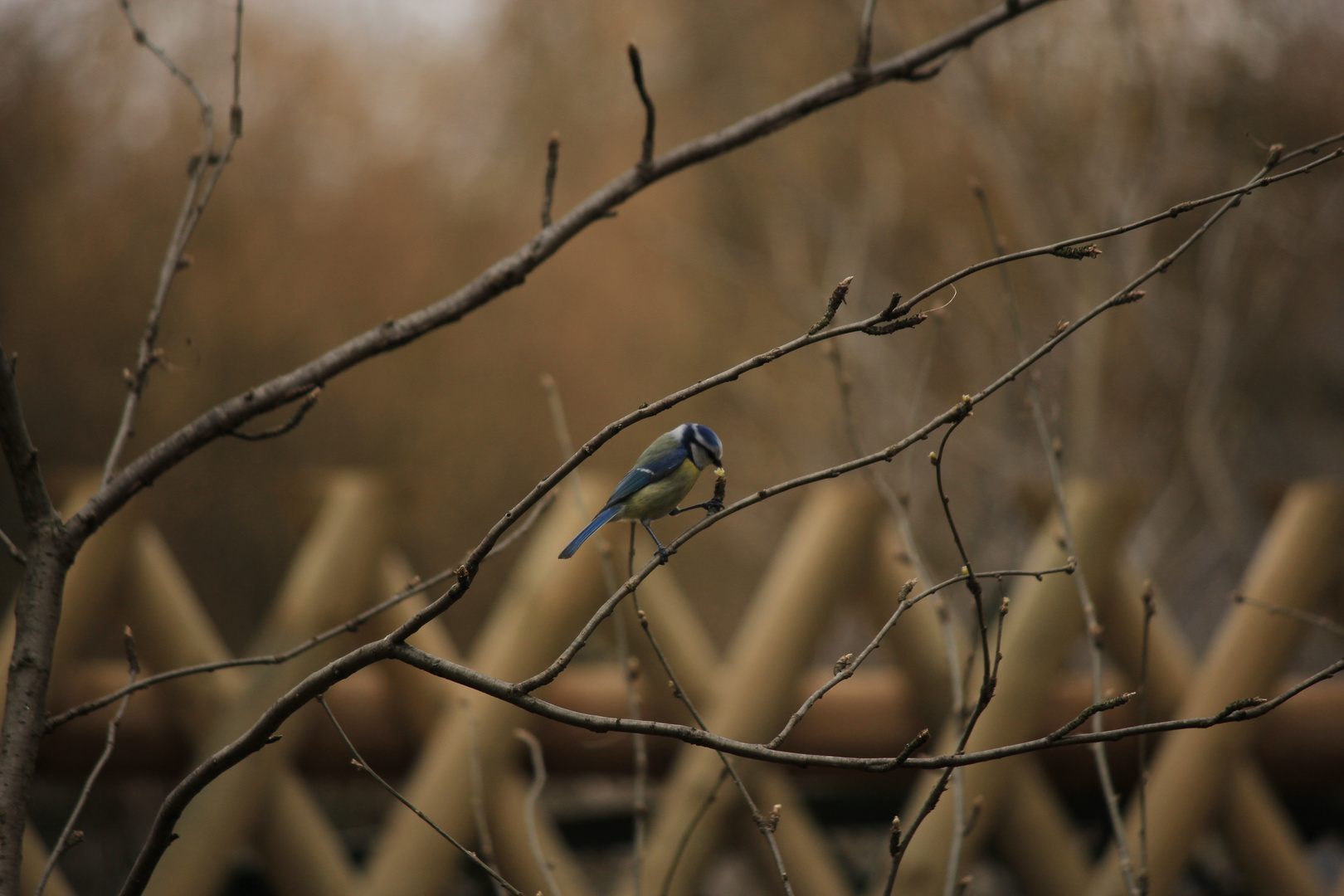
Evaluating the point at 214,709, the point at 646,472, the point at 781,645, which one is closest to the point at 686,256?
the point at 781,645

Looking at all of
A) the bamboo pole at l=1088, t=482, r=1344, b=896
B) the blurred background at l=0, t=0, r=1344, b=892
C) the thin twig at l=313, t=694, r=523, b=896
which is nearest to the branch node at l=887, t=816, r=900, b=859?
the thin twig at l=313, t=694, r=523, b=896

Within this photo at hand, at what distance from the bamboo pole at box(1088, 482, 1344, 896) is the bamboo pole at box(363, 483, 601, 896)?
0.53m

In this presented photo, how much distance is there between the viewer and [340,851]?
31.0 inches

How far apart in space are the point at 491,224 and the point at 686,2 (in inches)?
31.8

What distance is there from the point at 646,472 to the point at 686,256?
1629 millimetres

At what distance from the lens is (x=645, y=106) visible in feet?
1.51

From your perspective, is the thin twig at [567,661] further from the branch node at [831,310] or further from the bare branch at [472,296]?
the bare branch at [472,296]

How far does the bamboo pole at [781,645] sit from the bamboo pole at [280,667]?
13.1 inches

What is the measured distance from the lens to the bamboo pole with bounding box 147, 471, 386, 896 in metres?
0.70

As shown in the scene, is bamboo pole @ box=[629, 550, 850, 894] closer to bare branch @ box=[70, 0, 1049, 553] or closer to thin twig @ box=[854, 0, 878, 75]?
bare branch @ box=[70, 0, 1049, 553]

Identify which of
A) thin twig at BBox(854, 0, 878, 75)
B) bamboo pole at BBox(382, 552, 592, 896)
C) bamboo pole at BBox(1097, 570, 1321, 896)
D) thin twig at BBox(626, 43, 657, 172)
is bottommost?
bamboo pole at BBox(1097, 570, 1321, 896)

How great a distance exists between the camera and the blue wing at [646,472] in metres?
0.42

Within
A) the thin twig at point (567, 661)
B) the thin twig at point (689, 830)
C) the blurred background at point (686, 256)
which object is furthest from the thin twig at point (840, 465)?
the blurred background at point (686, 256)

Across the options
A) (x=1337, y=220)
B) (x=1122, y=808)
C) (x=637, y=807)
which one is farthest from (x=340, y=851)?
(x=1337, y=220)
